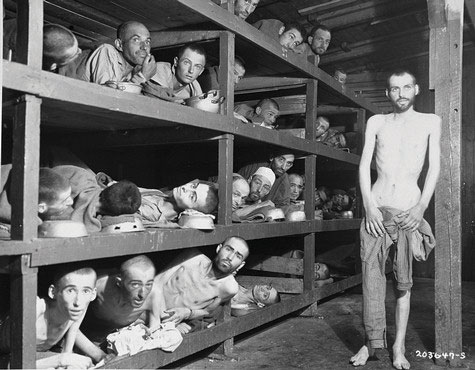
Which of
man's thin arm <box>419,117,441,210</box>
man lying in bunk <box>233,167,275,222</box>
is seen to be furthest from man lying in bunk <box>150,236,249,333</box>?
man's thin arm <box>419,117,441,210</box>

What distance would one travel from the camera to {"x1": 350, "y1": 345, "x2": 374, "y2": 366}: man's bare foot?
395 cm

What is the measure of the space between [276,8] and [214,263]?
407cm

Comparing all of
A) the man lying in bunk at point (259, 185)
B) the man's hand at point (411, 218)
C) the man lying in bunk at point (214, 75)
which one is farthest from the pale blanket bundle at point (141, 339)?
the man lying in bunk at point (214, 75)

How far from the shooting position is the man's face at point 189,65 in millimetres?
4402

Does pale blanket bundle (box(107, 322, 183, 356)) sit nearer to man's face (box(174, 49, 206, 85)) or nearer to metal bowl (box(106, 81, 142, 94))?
metal bowl (box(106, 81, 142, 94))

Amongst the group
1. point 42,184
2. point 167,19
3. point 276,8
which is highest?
point 276,8

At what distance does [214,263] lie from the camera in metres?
4.05

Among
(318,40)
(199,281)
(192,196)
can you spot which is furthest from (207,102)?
(318,40)

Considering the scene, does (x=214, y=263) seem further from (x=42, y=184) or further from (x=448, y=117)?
(x=448, y=117)

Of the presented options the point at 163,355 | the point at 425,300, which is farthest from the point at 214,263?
the point at 425,300

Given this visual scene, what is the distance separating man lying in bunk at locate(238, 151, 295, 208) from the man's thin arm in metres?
2.08

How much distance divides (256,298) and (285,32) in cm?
303

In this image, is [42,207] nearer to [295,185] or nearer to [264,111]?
[264,111]

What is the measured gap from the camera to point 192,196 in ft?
14.2
